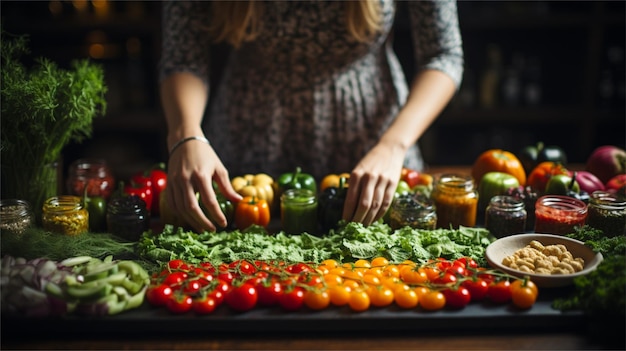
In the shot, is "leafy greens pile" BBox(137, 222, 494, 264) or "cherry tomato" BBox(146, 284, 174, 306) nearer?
"cherry tomato" BBox(146, 284, 174, 306)

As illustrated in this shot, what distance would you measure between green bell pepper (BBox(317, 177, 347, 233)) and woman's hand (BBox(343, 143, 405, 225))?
0.23 feet

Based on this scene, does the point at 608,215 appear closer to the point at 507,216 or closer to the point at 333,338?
the point at 507,216

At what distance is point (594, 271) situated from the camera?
128 cm

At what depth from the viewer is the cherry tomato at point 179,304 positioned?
48.4 inches

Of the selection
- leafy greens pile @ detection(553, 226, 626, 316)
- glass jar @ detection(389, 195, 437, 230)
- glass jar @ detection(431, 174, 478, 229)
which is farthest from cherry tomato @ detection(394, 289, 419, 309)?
glass jar @ detection(431, 174, 478, 229)

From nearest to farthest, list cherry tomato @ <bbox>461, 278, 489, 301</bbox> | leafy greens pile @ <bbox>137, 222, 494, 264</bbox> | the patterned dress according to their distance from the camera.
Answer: cherry tomato @ <bbox>461, 278, 489, 301</bbox> → leafy greens pile @ <bbox>137, 222, 494, 264</bbox> → the patterned dress

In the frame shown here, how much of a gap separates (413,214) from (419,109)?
39cm

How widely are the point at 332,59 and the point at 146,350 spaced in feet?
4.03

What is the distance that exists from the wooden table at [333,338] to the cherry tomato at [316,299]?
38 mm

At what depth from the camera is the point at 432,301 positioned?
1.25 meters

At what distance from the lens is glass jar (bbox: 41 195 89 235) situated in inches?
61.5

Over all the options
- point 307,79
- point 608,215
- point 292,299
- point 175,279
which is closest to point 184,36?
point 307,79

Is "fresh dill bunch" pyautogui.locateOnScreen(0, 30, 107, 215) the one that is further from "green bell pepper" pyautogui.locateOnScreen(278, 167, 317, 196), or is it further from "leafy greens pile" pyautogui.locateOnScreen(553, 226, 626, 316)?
"leafy greens pile" pyautogui.locateOnScreen(553, 226, 626, 316)

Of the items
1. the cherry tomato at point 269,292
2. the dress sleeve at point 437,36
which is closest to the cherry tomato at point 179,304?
the cherry tomato at point 269,292
